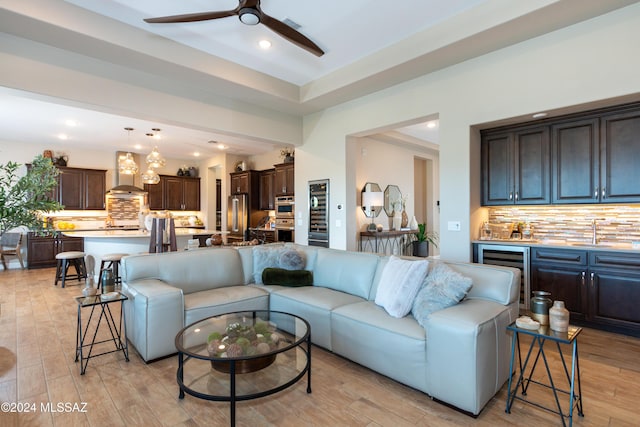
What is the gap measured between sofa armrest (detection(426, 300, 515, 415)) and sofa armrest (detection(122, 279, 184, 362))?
2.05 meters

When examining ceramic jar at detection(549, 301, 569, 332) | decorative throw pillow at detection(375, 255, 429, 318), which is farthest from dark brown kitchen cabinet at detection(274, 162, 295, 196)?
ceramic jar at detection(549, 301, 569, 332)

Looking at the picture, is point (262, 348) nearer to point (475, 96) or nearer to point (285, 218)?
point (475, 96)

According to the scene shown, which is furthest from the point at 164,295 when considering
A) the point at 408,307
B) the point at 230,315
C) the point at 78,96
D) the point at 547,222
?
the point at 547,222

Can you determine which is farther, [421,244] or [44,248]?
[44,248]

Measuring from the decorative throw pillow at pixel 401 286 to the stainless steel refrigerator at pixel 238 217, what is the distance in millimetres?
6318

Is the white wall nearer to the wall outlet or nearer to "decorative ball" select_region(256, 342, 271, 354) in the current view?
the wall outlet

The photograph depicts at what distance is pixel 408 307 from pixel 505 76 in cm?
292

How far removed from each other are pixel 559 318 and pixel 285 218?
5847 mm

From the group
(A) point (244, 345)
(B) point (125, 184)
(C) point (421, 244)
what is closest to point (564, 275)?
(A) point (244, 345)

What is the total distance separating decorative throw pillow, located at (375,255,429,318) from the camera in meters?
2.51

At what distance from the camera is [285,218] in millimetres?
7297

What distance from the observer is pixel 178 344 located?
2.02 meters

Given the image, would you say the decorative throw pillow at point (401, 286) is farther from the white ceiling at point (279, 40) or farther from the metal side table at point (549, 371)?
the white ceiling at point (279, 40)

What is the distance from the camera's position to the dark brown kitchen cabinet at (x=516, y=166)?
12.6ft
